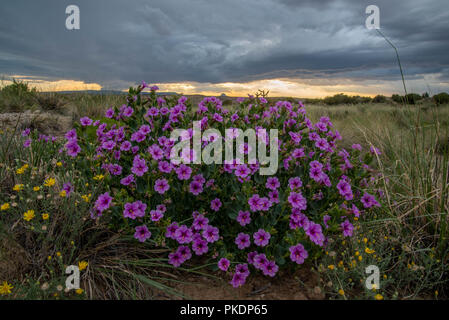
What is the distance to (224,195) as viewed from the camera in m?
2.49

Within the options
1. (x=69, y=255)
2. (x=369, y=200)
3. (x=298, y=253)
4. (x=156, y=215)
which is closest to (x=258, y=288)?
(x=298, y=253)

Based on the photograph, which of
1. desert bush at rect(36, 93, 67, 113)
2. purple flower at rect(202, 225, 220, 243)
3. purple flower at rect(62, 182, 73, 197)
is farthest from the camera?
desert bush at rect(36, 93, 67, 113)

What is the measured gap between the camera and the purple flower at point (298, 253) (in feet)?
7.02

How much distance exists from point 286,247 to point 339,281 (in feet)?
1.56

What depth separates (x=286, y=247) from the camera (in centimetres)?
230

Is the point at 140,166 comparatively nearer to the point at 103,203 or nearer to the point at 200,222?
the point at 103,203

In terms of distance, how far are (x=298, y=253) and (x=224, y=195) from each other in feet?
2.36

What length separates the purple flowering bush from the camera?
2270 mm

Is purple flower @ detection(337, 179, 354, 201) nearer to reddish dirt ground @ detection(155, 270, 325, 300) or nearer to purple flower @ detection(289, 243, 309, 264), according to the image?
purple flower @ detection(289, 243, 309, 264)

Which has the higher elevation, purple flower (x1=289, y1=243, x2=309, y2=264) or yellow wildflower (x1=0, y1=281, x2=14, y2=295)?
purple flower (x1=289, y1=243, x2=309, y2=264)

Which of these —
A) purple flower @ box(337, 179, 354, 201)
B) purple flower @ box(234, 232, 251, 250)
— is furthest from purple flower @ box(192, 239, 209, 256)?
purple flower @ box(337, 179, 354, 201)

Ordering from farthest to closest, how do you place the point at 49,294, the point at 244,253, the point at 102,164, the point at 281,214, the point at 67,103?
the point at 67,103
the point at 102,164
the point at 244,253
the point at 281,214
the point at 49,294

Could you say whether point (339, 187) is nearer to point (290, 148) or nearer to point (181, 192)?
point (290, 148)
